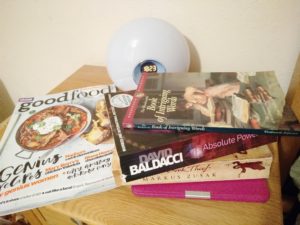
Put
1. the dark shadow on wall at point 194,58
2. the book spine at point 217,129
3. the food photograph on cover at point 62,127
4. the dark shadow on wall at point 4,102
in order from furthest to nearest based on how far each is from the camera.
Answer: the dark shadow on wall at point 4,102 → the dark shadow on wall at point 194,58 → the food photograph on cover at point 62,127 → the book spine at point 217,129

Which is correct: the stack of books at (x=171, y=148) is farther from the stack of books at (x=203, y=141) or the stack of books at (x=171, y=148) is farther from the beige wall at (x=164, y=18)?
the beige wall at (x=164, y=18)

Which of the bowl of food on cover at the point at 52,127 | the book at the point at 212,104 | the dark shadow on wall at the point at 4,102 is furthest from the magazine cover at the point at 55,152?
the dark shadow on wall at the point at 4,102

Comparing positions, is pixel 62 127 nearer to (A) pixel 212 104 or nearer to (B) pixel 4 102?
(A) pixel 212 104

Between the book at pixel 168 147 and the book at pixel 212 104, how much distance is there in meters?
0.02

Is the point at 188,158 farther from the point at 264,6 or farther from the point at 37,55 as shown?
the point at 37,55

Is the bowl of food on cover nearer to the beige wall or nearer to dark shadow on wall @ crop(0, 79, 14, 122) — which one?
the beige wall

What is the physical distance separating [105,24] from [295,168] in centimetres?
57

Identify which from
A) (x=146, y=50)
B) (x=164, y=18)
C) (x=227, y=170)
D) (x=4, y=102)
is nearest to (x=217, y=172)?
(x=227, y=170)

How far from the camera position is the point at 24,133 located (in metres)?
0.49

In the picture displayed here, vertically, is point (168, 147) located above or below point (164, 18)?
below

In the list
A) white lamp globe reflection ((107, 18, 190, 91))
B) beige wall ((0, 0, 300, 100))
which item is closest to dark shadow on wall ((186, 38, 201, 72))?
beige wall ((0, 0, 300, 100))

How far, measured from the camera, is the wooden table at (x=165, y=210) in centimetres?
36

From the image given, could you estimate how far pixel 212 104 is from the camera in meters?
0.39

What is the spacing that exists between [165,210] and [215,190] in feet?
0.27
